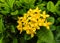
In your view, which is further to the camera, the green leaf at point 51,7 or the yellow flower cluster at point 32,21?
the green leaf at point 51,7

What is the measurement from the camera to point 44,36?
1.62 m

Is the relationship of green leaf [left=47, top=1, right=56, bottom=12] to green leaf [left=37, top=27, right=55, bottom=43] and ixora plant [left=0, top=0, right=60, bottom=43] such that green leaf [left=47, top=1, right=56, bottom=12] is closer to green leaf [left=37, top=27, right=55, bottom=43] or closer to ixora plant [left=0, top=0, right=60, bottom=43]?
ixora plant [left=0, top=0, right=60, bottom=43]

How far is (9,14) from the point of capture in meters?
1.70

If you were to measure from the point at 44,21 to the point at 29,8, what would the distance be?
0.21 meters

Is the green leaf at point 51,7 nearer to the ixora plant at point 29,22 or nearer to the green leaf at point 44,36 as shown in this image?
the ixora plant at point 29,22

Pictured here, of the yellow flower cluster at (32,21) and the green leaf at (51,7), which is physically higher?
the green leaf at (51,7)

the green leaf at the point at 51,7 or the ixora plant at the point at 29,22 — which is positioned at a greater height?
the green leaf at the point at 51,7

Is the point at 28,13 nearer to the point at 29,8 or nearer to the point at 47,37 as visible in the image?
the point at 29,8

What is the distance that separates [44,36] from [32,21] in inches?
7.3

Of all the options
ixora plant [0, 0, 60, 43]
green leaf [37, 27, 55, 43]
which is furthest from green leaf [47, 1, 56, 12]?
green leaf [37, 27, 55, 43]

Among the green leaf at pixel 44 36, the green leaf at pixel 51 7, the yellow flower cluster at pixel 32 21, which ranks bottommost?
the green leaf at pixel 44 36

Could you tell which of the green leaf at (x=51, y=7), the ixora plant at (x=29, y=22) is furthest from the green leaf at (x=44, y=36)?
the green leaf at (x=51, y=7)

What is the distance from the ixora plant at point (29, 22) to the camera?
5.18ft

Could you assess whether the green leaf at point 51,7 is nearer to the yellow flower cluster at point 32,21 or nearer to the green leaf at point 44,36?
the yellow flower cluster at point 32,21
